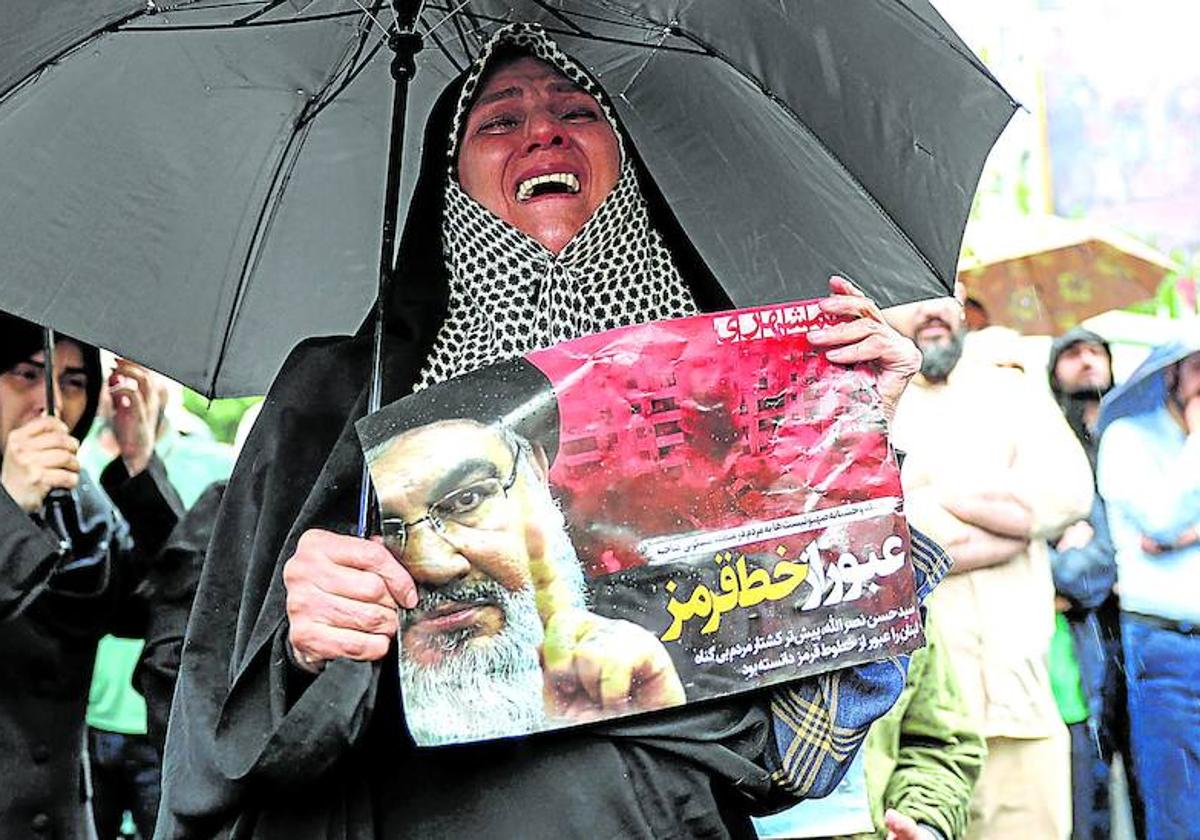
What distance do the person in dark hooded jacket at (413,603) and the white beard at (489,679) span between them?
72 mm

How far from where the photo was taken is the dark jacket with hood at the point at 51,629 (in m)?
4.36

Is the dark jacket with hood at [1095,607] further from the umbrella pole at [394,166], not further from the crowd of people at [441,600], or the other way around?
the umbrella pole at [394,166]

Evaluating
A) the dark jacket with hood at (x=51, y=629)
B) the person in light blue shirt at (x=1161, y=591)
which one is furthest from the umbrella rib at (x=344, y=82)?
the person in light blue shirt at (x=1161, y=591)

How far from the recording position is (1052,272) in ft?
20.2

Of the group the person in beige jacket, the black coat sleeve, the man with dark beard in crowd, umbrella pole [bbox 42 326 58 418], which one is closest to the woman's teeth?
umbrella pole [bbox 42 326 58 418]

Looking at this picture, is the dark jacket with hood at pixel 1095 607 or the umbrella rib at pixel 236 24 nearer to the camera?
the umbrella rib at pixel 236 24

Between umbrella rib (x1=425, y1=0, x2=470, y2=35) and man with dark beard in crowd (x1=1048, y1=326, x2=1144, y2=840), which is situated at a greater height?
umbrella rib (x1=425, y1=0, x2=470, y2=35)

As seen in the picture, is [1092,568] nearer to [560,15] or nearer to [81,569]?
[81,569]

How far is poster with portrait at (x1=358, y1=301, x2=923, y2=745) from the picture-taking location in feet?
7.49

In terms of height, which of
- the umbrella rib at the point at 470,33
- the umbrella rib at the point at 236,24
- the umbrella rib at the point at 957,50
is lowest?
the umbrella rib at the point at 957,50

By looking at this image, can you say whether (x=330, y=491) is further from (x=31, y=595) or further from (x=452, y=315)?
(x=31, y=595)

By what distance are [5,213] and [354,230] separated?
568mm

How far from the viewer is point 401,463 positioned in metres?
2.27

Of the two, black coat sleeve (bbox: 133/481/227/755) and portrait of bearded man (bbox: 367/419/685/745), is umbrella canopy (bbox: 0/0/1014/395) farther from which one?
black coat sleeve (bbox: 133/481/227/755)
